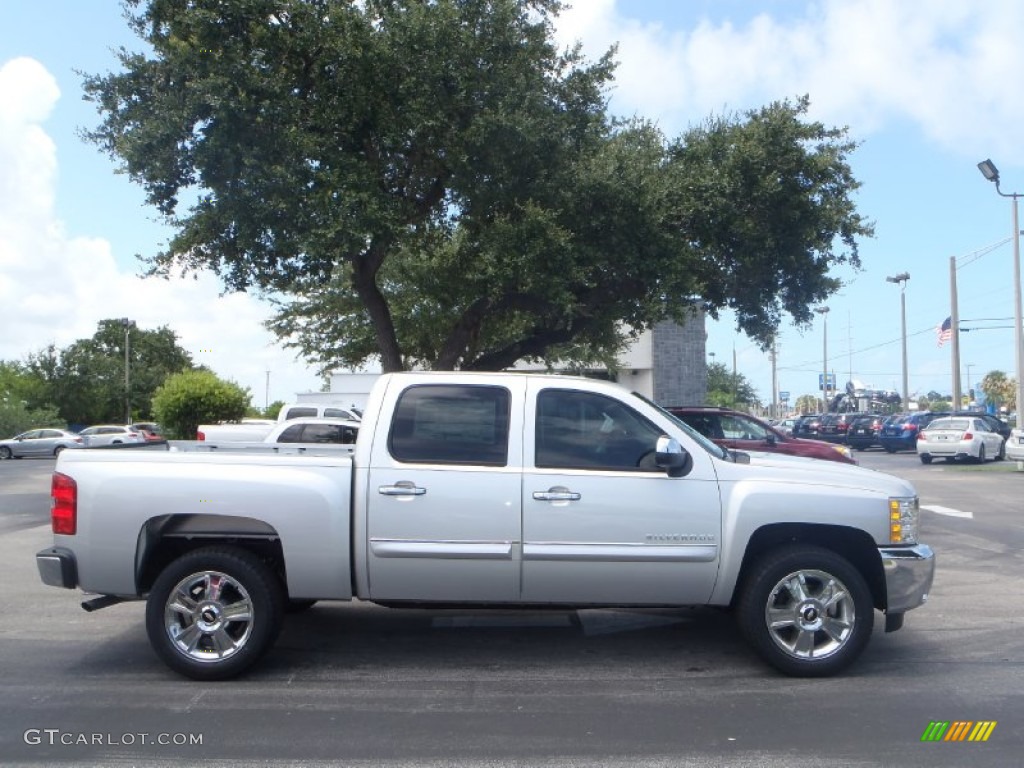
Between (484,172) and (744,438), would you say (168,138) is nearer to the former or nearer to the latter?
(484,172)

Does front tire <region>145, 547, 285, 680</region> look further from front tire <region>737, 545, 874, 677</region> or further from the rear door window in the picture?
front tire <region>737, 545, 874, 677</region>

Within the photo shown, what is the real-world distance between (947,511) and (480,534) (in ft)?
39.6

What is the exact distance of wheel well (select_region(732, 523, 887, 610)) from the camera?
6.61 metres

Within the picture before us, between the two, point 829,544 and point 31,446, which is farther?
point 31,446

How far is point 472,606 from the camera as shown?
6.68m

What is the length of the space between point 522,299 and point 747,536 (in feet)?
34.4

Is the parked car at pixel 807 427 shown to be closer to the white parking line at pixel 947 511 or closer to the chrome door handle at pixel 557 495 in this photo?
the white parking line at pixel 947 511

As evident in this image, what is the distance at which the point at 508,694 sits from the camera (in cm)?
627

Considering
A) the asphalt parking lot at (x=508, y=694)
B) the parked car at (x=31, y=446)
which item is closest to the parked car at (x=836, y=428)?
the asphalt parking lot at (x=508, y=694)

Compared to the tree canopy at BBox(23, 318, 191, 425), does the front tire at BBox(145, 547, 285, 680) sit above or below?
below

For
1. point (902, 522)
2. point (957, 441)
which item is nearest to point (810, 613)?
point (902, 522)

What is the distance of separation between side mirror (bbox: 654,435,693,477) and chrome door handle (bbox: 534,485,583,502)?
57 cm

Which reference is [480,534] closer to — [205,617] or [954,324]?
[205,617]

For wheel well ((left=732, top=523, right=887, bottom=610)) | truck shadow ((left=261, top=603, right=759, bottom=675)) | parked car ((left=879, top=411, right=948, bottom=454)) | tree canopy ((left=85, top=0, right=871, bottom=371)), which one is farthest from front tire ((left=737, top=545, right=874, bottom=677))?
parked car ((left=879, top=411, right=948, bottom=454))
